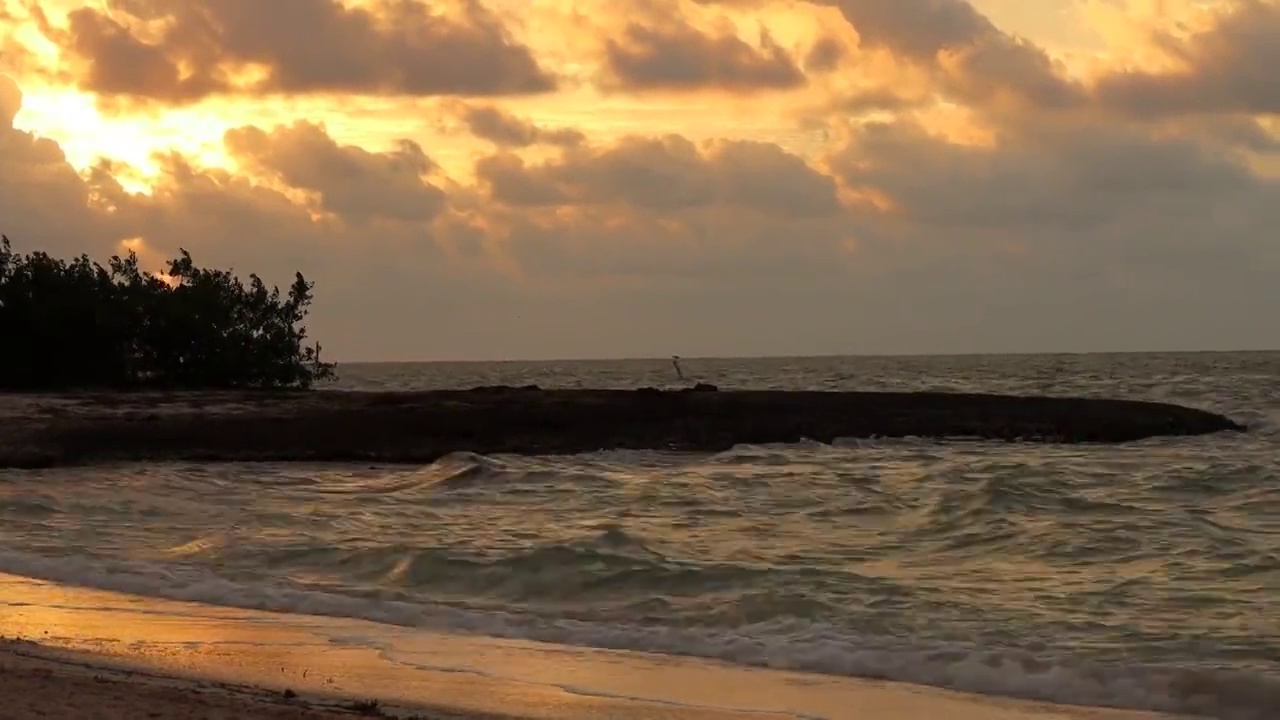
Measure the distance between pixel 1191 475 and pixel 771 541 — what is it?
9533 mm

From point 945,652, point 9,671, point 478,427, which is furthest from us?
point 478,427

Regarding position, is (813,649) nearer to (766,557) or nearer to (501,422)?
(766,557)

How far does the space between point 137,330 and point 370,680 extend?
112ft

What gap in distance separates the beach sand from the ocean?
0.63 metres

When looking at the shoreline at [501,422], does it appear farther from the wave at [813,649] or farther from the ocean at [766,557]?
the wave at [813,649]

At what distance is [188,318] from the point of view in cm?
4088

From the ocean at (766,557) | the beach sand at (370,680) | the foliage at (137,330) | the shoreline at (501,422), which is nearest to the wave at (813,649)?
the ocean at (766,557)

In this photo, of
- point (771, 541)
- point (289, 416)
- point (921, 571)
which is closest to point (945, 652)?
point (921, 571)

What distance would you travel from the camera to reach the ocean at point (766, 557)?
10844mm

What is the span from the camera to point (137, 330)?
40.9 meters

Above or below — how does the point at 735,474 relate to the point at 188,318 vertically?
below

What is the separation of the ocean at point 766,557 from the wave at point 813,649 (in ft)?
0.09

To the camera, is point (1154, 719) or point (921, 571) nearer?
point (1154, 719)

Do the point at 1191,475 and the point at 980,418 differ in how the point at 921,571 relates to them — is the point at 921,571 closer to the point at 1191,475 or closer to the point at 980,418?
the point at 1191,475
